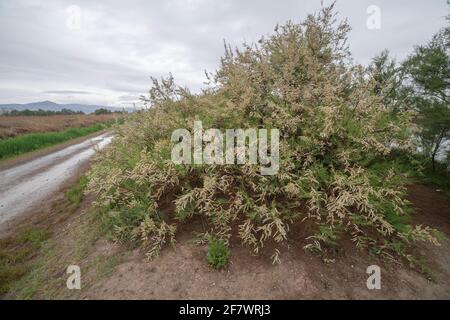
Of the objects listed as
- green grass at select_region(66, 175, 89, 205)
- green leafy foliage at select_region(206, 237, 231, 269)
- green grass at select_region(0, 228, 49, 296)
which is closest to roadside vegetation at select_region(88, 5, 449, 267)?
green leafy foliage at select_region(206, 237, 231, 269)

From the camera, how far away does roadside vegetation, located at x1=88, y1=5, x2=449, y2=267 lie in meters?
3.84

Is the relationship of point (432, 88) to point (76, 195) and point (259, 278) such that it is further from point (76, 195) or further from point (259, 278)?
point (76, 195)

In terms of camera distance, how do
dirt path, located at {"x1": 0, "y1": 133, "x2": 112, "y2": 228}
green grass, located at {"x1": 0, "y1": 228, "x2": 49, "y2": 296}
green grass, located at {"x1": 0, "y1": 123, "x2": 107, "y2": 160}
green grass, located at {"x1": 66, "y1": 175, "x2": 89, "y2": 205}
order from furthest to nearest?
green grass, located at {"x1": 0, "y1": 123, "x2": 107, "y2": 160} → dirt path, located at {"x1": 0, "y1": 133, "x2": 112, "y2": 228} → green grass, located at {"x1": 66, "y1": 175, "x2": 89, "y2": 205} → green grass, located at {"x1": 0, "y1": 228, "x2": 49, "y2": 296}

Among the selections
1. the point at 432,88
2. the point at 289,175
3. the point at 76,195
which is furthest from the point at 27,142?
the point at 432,88

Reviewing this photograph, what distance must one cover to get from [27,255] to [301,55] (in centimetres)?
643

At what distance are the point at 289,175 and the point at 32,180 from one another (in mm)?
10471

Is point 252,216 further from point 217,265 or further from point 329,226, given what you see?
point 329,226

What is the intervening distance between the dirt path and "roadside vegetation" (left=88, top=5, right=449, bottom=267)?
120 inches

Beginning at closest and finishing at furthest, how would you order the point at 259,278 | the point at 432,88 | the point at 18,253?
1. the point at 259,278
2. the point at 18,253
3. the point at 432,88

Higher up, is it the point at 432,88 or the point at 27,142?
the point at 432,88

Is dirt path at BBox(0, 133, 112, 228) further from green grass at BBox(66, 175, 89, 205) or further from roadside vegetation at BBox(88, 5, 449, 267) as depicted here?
roadside vegetation at BBox(88, 5, 449, 267)

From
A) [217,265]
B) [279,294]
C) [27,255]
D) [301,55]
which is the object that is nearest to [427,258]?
[279,294]

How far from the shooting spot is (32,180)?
404 inches
